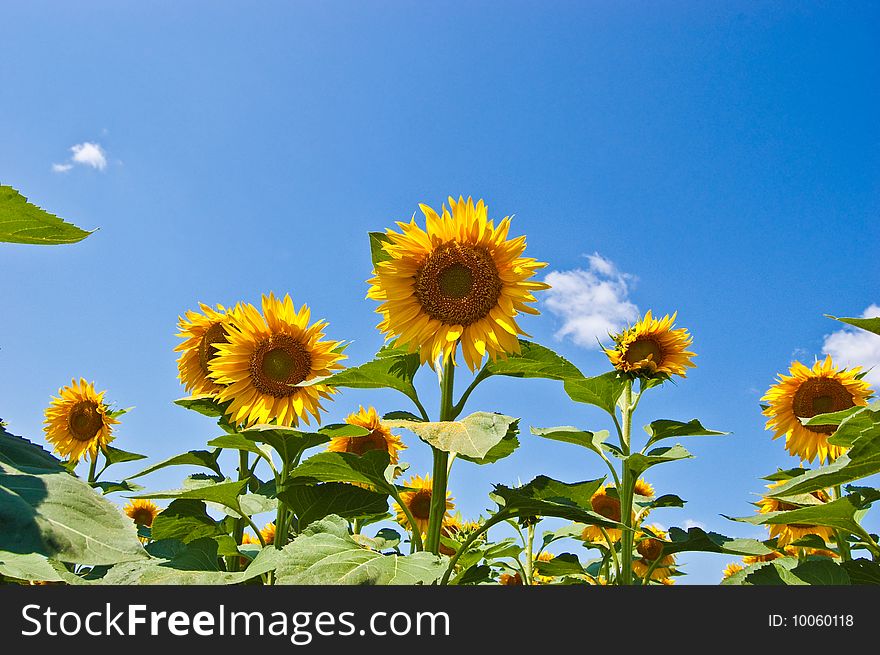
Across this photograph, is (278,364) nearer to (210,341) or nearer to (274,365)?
(274,365)

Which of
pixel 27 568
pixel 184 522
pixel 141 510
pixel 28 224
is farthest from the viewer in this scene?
pixel 141 510

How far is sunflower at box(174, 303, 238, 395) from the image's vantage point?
3.55m

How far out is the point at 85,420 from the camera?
5.47m

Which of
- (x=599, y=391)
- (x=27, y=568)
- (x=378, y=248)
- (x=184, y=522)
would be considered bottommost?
(x=27, y=568)

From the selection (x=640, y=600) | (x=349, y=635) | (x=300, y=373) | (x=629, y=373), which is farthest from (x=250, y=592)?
(x=629, y=373)

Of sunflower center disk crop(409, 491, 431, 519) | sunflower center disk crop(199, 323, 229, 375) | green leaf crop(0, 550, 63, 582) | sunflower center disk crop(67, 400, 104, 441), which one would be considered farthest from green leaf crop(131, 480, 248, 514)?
sunflower center disk crop(67, 400, 104, 441)

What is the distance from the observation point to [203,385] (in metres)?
3.62

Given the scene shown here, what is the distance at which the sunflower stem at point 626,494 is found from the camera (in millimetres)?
3039

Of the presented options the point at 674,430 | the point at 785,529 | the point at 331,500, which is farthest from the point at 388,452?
the point at 785,529

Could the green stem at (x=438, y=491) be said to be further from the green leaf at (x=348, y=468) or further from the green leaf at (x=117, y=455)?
the green leaf at (x=117, y=455)

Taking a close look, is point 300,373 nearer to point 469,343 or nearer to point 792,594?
point 469,343

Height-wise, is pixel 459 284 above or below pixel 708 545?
above

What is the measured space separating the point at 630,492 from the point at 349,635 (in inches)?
73.6

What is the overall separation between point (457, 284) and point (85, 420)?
402 cm
